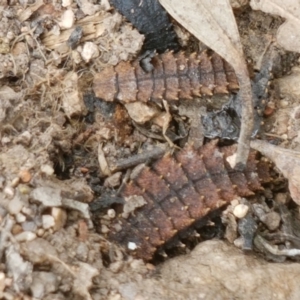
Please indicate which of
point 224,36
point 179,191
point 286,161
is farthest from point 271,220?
point 224,36

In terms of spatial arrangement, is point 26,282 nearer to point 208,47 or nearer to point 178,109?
point 178,109

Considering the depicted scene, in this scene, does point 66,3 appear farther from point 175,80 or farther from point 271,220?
point 271,220

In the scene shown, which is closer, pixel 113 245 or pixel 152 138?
pixel 113 245

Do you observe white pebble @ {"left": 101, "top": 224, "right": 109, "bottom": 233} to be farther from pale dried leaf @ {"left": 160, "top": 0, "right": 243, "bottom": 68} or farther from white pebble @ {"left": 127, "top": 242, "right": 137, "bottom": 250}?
pale dried leaf @ {"left": 160, "top": 0, "right": 243, "bottom": 68}

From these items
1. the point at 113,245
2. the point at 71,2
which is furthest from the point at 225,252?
the point at 71,2

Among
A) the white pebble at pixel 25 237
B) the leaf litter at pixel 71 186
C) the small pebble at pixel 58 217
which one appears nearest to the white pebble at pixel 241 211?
the leaf litter at pixel 71 186

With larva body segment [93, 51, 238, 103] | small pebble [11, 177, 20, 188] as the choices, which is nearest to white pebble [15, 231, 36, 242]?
small pebble [11, 177, 20, 188]

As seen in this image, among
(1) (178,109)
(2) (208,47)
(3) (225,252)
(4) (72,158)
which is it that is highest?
(2) (208,47)
